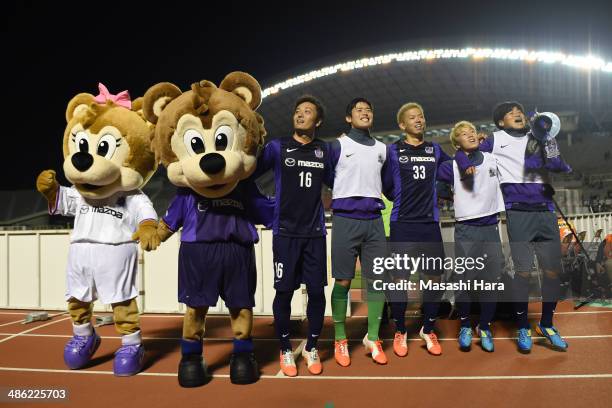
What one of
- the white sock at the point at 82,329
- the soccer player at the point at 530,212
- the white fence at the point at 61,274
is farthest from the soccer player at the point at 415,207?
the white sock at the point at 82,329

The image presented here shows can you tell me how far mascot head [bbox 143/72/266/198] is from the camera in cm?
315

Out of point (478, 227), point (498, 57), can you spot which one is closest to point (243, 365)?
point (478, 227)

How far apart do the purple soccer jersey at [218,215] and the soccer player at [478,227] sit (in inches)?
70.3

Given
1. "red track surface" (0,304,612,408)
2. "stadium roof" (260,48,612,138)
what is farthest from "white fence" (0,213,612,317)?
"stadium roof" (260,48,612,138)

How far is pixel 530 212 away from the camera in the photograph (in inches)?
152

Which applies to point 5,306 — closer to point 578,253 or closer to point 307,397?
point 307,397

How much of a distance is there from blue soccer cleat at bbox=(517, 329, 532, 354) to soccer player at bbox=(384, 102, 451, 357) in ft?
2.28

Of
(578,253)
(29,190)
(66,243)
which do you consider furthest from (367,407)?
(29,190)

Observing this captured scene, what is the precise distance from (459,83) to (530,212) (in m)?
25.6

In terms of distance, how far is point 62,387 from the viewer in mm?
3352

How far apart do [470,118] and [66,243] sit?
97.0ft

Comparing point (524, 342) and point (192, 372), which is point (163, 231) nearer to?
point (192, 372)

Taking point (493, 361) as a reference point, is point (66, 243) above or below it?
above

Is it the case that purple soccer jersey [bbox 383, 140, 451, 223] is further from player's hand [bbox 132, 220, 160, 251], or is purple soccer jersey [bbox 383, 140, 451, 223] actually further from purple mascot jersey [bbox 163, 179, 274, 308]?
player's hand [bbox 132, 220, 160, 251]
